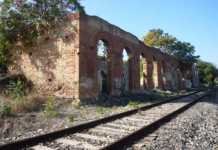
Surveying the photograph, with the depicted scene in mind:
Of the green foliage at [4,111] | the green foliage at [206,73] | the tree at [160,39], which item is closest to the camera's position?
the green foliage at [4,111]

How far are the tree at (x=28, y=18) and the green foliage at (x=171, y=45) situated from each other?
97.0 feet

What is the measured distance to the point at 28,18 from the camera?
17.0 m

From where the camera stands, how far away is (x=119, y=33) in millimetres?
20047

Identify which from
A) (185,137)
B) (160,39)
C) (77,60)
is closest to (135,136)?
(185,137)

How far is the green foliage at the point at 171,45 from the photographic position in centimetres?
4494

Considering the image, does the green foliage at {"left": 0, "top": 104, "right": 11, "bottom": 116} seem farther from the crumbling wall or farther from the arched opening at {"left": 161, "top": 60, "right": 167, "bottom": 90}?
the arched opening at {"left": 161, "top": 60, "right": 167, "bottom": 90}

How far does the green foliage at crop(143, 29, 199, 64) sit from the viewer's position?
147 ft

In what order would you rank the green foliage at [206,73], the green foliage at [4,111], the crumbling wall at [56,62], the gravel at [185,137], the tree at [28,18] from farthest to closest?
the green foliage at [206,73] < the tree at [28,18] < the crumbling wall at [56,62] < the green foliage at [4,111] < the gravel at [185,137]

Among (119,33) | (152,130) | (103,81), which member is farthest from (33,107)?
(119,33)

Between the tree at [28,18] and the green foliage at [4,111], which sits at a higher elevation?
the tree at [28,18]

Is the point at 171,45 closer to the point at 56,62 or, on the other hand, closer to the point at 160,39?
the point at 160,39

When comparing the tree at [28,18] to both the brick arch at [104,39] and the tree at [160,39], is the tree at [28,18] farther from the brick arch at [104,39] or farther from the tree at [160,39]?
the tree at [160,39]

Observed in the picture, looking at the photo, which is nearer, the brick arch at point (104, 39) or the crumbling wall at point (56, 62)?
the crumbling wall at point (56, 62)

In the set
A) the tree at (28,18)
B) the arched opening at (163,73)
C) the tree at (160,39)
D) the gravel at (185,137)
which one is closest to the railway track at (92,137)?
the gravel at (185,137)
